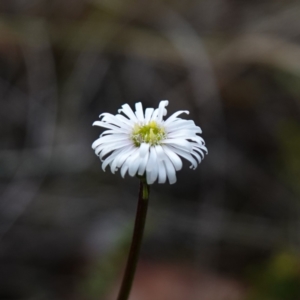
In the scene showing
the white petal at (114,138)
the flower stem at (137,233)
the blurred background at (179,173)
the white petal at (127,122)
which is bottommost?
the flower stem at (137,233)

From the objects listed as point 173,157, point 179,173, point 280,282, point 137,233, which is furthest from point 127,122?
point 179,173

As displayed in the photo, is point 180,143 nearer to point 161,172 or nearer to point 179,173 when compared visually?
point 161,172

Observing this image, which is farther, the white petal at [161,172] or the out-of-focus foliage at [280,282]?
the out-of-focus foliage at [280,282]

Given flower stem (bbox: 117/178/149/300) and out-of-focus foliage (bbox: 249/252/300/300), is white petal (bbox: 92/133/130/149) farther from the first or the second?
out-of-focus foliage (bbox: 249/252/300/300)

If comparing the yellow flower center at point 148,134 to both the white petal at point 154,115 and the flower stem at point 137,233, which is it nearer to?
the white petal at point 154,115

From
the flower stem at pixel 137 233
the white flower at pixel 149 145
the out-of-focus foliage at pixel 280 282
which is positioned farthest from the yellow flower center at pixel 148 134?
the out-of-focus foliage at pixel 280 282

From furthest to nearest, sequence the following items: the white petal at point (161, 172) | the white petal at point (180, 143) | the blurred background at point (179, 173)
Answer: the blurred background at point (179, 173) < the white petal at point (180, 143) < the white petal at point (161, 172)
